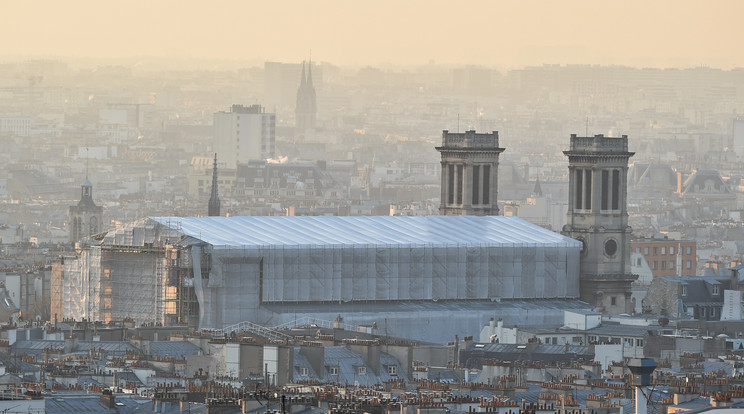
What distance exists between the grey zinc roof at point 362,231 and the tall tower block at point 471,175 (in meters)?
5.18

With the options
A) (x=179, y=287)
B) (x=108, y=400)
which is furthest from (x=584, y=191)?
(x=108, y=400)

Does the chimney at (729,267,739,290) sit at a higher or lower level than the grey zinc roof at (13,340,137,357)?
higher

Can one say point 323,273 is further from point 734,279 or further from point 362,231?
point 734,279

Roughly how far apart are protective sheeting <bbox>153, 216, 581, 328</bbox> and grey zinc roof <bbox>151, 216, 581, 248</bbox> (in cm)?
2

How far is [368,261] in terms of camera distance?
75688 mm

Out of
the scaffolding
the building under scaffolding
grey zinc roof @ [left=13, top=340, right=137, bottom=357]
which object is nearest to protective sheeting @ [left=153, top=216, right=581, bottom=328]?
the building under scaffolding

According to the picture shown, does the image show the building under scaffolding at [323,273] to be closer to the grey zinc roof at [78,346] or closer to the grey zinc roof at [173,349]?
the grey zinc roof at [78,346]

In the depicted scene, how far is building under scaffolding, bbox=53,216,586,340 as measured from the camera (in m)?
71.9

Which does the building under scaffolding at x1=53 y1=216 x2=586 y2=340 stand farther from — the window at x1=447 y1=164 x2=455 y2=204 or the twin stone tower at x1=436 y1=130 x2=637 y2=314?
the window at x1=447 y1=164 x2=455 y2=204

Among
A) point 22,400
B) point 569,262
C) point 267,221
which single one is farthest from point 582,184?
point 22,400

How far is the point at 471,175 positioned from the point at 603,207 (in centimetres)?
505

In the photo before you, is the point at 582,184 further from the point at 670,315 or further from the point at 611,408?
the point at 611,408

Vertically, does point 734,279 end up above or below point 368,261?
below

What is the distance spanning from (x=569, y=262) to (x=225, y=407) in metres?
44.1
